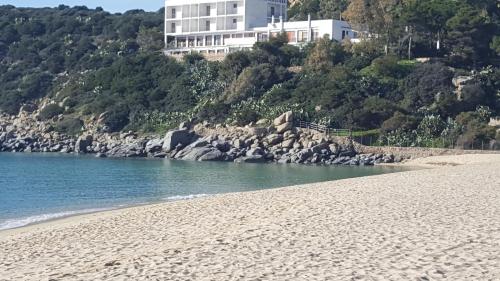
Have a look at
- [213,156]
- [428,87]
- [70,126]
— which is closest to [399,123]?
[428,87]

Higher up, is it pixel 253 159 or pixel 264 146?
pixel 264 146

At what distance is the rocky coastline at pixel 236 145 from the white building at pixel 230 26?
697 inches

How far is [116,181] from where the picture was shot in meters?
41.1

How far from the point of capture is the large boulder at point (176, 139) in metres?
59.8

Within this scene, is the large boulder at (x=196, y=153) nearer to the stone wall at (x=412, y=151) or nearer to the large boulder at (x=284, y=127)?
the large boulder at (x=284, y=127)

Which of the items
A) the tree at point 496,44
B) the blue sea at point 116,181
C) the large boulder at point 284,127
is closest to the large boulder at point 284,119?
the large boulder at point 284,127

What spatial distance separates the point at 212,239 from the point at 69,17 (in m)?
97.7

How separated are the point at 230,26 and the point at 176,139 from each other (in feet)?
78.3

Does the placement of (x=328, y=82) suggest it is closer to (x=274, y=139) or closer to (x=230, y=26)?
(x=274, y=139)

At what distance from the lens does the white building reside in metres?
76.5

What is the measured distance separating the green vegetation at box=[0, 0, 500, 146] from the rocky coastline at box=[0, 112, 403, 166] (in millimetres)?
1611

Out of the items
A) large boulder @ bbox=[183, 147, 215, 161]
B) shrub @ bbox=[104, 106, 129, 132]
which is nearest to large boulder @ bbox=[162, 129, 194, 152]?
large boulder @ bbox=[183, 147, 215, 161]

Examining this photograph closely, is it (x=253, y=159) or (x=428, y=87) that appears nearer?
(x=253, y=159)

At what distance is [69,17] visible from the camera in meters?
108
